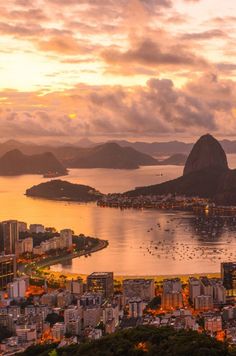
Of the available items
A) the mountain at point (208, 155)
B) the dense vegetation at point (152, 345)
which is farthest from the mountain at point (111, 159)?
the dense vegetation at point (152, 345)

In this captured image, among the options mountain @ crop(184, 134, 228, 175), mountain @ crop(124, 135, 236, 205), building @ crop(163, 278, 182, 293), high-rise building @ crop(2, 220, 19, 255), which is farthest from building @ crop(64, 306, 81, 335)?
mountain @ crop(184, 134, 228, 175)

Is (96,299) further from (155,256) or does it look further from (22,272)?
(155,256)

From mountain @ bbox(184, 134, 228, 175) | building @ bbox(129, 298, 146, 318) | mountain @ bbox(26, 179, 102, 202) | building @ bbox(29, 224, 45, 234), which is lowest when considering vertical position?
building @ bbox(129, 298, 146, 318)

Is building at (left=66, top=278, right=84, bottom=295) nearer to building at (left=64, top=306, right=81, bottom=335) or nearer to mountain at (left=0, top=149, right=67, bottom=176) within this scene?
building at (left=64, top=306, right=81, bottom=335)

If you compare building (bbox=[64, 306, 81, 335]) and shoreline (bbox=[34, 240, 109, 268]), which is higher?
shoreline (bbox=[34, 240, 109, 268])

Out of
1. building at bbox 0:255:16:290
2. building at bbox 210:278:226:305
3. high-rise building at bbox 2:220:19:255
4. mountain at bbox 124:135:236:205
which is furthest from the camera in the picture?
mountain at bbox 124:135:236:205

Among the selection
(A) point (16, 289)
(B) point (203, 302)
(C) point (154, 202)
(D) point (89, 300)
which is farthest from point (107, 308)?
(C) point (154, 202)

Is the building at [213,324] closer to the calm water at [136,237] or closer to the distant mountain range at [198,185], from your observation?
the calm water at [136,237]

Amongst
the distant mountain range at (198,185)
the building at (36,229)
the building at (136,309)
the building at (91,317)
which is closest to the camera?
the building at (91,317)
